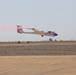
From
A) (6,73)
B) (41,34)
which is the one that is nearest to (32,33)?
(41,34)

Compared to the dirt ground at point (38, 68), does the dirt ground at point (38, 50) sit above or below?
above

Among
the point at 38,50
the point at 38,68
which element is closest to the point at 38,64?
the point at 38,68

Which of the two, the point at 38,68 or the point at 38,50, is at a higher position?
the point at 38,50

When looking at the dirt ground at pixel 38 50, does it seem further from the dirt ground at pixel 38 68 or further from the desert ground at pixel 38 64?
the dirt ground at pixel 38 68

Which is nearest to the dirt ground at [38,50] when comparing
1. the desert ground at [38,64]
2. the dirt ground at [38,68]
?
the desert ground at [38,64]

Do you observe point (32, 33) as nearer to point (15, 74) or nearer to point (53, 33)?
point (53, 33)

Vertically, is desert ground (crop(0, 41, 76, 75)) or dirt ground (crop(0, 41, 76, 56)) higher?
dirt ground (crop(0, 41, 76, 56))

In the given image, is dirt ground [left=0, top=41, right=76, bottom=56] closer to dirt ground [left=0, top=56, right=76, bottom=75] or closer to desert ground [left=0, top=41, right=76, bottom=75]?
desert ground [left=0, top=41, right=76, bottom=75]

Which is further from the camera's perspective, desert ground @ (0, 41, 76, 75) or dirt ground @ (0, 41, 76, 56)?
dirt ground @ (0, 41, 76, 56)

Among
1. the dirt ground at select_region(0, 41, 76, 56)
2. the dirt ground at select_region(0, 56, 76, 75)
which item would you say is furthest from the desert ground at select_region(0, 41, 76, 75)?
the dirt ground at select_region(0, 41, 76, 56)

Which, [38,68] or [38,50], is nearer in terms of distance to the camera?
[38,68]

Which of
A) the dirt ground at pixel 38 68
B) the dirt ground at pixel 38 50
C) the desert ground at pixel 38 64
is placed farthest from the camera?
the dirt ground at pixel 38 50

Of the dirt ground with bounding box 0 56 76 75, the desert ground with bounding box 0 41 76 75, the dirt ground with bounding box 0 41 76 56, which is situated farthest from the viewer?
the dirt ground with bounding box 0 41 76 56

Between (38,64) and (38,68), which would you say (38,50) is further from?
(38,68)
